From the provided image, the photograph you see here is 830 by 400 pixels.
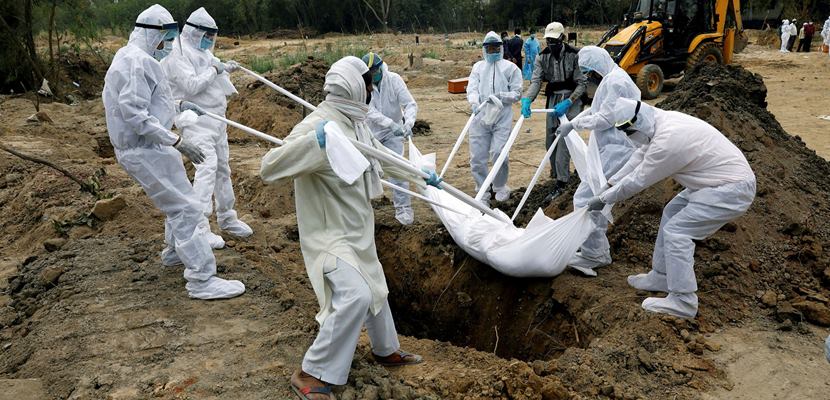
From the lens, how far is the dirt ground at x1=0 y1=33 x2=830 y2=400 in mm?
3615

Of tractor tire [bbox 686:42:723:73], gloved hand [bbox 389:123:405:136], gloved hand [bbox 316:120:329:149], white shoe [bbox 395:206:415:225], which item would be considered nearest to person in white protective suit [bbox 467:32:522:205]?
white shoe [bbox 395:206:415:225]

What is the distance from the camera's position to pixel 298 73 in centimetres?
1343

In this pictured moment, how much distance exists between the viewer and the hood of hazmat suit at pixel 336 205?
10.6 feet

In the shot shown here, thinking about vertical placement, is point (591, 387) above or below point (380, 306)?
below

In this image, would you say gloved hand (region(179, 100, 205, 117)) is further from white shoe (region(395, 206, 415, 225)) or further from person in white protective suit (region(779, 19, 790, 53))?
person in white protective suit (region(779, 19, 790, 53))

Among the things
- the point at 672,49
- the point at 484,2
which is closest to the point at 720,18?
the point at 672,49

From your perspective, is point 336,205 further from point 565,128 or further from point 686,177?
point 565,128

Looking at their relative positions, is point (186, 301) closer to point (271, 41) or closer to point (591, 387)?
point (591, 387)

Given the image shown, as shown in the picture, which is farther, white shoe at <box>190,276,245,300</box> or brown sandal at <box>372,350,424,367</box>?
white shoe at <box>190,276,245,300</box>

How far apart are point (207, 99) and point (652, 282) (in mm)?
3980

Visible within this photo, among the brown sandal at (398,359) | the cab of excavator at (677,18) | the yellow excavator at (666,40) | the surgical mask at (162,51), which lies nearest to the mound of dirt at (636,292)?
the brown sandal at (398,359)

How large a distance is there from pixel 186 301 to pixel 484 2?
135 feet

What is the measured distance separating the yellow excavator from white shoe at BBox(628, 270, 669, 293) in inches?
374

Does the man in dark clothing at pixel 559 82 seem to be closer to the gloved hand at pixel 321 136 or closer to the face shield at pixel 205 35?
the face shield at pixel 205 35
